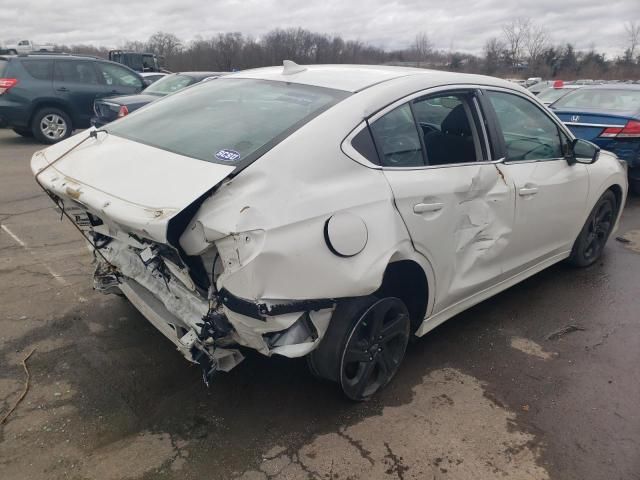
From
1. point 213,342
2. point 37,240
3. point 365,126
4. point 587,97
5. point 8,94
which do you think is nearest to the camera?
point 213,342

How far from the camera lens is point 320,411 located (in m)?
2.72

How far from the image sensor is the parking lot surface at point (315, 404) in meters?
2.37

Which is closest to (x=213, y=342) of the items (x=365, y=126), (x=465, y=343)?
(x=365, y=126)

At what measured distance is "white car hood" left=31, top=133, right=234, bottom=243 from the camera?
6.88 feet

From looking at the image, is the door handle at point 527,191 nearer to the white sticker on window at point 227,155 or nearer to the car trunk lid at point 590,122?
the white sticker on window at point 227,155

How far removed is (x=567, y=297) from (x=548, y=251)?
19.4 inches

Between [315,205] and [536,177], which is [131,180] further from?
[536,177]

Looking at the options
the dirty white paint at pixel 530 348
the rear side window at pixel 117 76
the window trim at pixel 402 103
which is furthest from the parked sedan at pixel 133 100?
the dirty white paint at pixel 530 348

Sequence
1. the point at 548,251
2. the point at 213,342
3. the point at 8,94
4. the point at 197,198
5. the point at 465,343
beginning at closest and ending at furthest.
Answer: the point at 197,198
the point at 213,342
the point at 465,343
the point at 548,251
the point at 8,94

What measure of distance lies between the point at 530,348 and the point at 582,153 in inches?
60.3

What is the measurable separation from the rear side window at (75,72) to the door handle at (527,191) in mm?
10119

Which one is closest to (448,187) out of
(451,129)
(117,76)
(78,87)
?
(451,129)

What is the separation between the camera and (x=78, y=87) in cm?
1072

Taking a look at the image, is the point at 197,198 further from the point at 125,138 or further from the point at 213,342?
the point at 125,138
